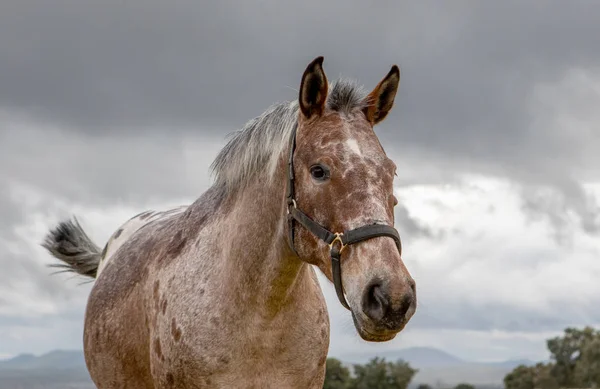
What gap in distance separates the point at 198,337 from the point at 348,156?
2088 millimetres

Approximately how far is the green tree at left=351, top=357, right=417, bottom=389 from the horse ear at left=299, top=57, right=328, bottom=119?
4733 cm

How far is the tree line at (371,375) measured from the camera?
170ft

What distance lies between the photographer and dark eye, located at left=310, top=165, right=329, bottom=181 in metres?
6.16

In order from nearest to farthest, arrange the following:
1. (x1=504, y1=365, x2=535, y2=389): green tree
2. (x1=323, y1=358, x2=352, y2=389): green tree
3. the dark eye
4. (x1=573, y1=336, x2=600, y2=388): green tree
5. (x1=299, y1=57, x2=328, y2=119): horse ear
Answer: the dark eye → (x1=299, y1=57, x2=328, y2=119): horse ear → (x1=323, y1=358, x2=352, y2=389): green tree → (x1=573, y1=336, x2=600, y2=388): green tree → (x1=504, y1=365, x2=535, y2=389): green tree

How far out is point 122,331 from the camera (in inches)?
325

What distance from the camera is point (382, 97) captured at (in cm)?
695

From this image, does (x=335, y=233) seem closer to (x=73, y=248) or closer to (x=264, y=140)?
(x=264, y=140)

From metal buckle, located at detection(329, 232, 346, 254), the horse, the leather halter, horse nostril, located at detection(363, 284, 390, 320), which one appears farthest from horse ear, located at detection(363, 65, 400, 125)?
horse nostril, located at detection(363, 284, 390, 320)

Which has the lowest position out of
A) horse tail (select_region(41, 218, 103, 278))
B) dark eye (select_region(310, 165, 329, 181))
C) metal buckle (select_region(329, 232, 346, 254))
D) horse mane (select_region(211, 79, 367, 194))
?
metal buckle (select_region(329, 232, 346, 254))

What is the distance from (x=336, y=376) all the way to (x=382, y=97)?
46.6 meters

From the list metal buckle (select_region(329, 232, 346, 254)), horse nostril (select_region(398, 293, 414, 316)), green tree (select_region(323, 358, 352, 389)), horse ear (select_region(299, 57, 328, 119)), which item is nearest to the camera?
horse nostril (select_region(398, 293, 414, 316))

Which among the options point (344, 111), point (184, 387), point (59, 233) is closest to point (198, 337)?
point (184, 387)

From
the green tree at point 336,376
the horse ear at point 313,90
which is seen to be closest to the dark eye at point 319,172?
the horse ear at point 313,90

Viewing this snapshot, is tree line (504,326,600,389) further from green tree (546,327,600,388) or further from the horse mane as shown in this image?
the horse mane
